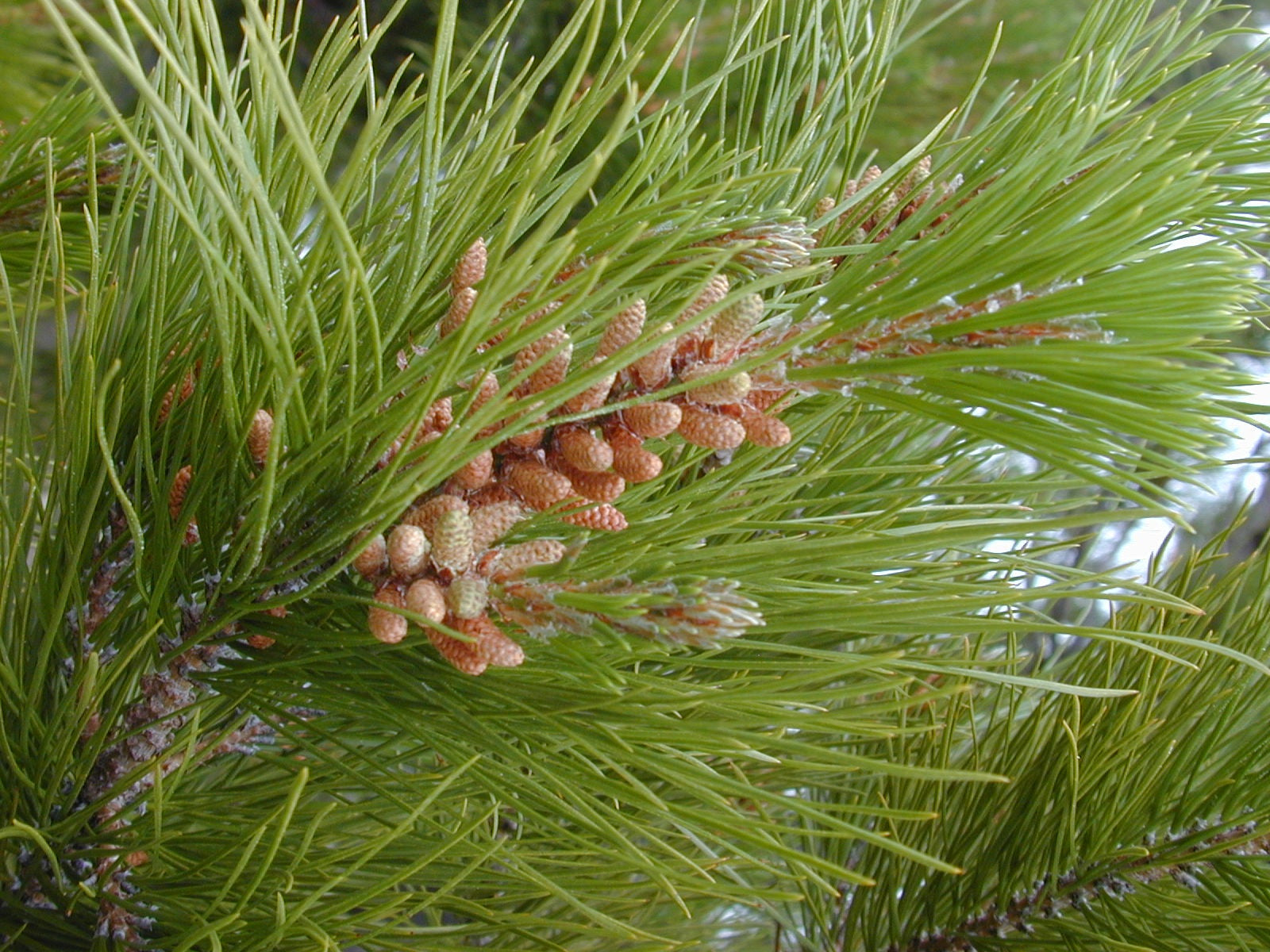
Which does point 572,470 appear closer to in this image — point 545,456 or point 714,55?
point 545,456

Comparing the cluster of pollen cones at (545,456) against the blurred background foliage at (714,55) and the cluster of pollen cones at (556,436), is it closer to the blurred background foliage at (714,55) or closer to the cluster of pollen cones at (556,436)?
the cluster of pollen cones at (556,436)

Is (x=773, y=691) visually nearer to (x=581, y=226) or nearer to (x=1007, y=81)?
(x=581, y=226)

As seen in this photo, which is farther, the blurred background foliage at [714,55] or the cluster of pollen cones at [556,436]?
the blurred background foliage at [714,55]

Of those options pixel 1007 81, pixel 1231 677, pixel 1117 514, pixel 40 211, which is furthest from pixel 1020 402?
pixel 1007 81

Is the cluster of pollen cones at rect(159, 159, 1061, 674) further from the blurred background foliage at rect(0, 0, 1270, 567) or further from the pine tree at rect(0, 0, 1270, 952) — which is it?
the blurred background foliage at rect(0, 0, 1270, 567)

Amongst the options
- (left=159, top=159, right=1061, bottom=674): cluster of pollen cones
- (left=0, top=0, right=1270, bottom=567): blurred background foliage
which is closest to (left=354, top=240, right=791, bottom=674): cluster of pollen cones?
(left=159, top=159, right=1061, bottom=674): cluster of pollen cones

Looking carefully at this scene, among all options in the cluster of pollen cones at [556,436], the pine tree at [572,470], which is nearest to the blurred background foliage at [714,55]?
the pine tree at [572,470]

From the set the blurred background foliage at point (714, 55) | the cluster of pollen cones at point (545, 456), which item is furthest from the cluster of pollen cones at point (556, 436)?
the blurred background foliage at point (714, 55)

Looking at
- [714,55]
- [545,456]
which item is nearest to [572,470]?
[545,456]
